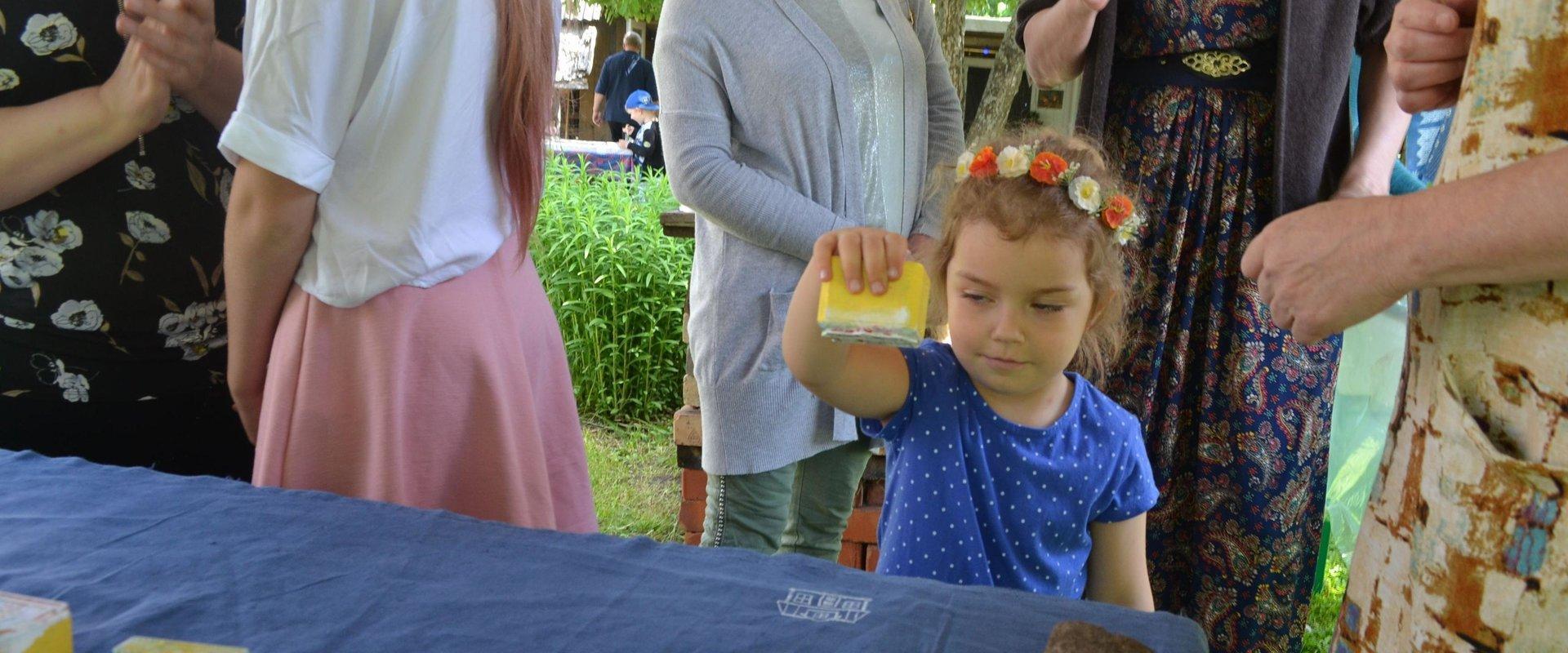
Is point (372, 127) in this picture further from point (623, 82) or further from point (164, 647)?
point (623, 82)

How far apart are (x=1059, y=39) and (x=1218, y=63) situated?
0.90ft

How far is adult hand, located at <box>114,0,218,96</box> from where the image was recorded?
1.50 meters

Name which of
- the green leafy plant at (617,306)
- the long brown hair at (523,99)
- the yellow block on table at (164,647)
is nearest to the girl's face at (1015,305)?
the long brown hair at (523,99)

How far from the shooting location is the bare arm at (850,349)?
4.14 ft

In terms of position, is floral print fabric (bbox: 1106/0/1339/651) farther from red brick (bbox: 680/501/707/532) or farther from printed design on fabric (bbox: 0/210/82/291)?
printed design on fabric (bbox: 0/210/82/291)

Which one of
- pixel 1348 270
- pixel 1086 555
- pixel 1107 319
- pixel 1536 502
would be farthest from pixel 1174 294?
pixel 1536 502

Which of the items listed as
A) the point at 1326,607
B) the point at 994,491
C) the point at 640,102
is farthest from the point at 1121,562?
the point at 640,102

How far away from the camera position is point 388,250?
59.7 inches

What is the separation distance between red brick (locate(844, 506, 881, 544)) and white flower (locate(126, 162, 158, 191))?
1.92m

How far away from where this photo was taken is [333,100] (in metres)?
1.46

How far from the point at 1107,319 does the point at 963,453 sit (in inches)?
13.7

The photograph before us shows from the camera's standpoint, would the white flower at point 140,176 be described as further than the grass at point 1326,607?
No

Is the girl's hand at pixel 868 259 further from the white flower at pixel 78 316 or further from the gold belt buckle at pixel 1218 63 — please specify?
the white flower at pixel 78 316

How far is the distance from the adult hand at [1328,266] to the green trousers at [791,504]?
1.34m
